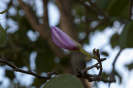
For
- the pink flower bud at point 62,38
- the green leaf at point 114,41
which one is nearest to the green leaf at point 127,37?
the pink flower bud at point 62,38

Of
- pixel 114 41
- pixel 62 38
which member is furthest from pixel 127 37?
pixel 114 41

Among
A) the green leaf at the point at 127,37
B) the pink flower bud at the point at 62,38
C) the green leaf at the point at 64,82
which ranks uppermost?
the green leaf at the point at 127,37

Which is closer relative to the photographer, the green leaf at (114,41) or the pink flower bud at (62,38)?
the pink flower bud at (62,38)

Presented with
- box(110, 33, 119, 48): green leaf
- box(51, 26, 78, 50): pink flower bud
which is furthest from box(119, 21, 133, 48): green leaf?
box(110, 33, 119, 48): green leaf

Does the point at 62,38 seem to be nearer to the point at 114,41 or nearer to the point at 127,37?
the point at 127,37

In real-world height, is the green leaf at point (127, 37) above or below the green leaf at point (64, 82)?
above

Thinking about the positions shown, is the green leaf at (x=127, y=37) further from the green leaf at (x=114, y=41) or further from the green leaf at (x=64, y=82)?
the green leaf at (x=114, y=41)

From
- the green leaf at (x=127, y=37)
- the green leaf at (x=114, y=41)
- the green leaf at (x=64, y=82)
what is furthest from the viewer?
the green leaf at (x=114, y=41)

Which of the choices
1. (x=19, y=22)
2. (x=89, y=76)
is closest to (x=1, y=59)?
(x=89, y=76)

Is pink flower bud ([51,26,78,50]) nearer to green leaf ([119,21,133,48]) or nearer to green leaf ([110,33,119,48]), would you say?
green leaf ([119,21,133,48])
